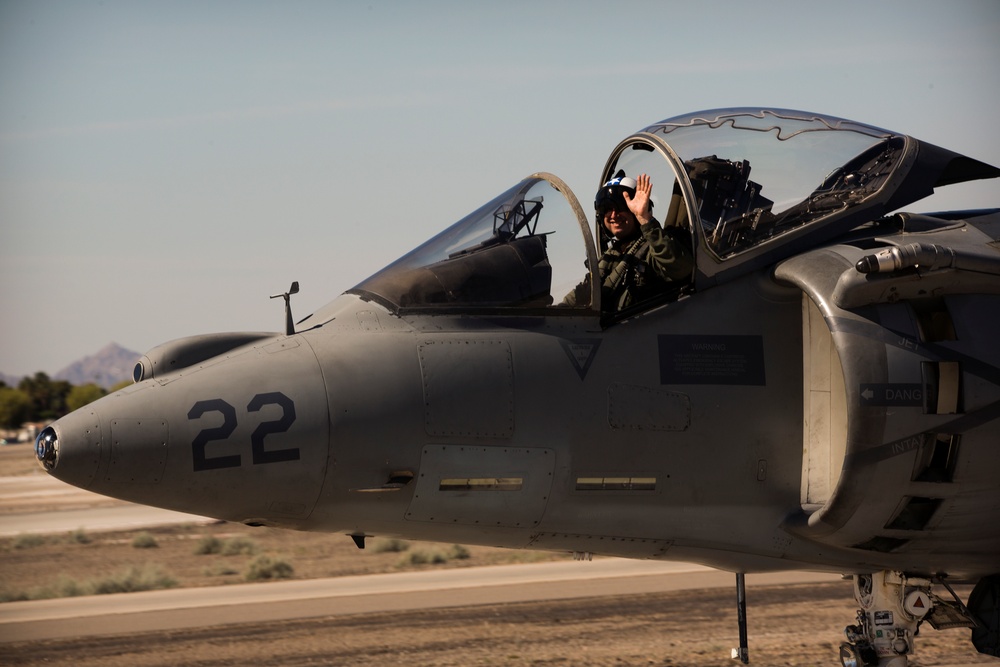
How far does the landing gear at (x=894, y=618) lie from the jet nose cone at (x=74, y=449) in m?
4.93

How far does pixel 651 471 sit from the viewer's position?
22.7 feet

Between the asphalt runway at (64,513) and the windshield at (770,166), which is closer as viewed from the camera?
the windshield at (770,166)

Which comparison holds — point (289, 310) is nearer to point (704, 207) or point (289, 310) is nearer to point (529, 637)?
point (704, 207)

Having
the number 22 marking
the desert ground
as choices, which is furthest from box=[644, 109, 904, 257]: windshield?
the desert ground

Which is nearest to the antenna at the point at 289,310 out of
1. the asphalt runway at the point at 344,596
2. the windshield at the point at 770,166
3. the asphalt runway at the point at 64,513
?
the windshield at the point at 770,166

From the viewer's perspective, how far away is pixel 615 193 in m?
7.65

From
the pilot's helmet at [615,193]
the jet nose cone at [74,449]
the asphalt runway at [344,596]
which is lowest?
the asphalt runway at [344,596]

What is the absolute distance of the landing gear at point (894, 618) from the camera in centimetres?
781

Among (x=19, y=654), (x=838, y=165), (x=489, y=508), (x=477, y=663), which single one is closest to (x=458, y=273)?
(x=489, y=508)

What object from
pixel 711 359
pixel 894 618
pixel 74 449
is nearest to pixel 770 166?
pixel 711 359

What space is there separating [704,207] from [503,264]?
133 cm

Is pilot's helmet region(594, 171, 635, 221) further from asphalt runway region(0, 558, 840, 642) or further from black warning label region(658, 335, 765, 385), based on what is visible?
asphalt runway region(0, 558, 840, 642)

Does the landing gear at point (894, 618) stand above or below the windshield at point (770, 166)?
below

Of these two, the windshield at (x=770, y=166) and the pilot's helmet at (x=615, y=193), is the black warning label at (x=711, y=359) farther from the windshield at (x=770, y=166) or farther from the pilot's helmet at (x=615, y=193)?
the pilot's helmet at (x=615, y=193)
